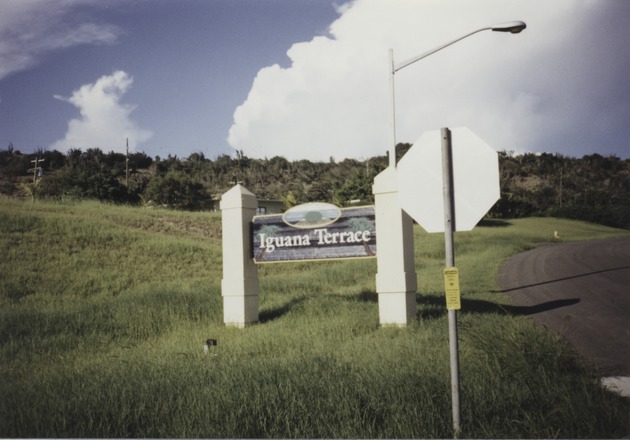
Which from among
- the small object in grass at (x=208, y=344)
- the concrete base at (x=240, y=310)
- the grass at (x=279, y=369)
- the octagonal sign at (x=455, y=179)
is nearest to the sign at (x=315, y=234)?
the concrete base at (x=240, y=310)

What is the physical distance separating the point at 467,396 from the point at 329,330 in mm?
4212

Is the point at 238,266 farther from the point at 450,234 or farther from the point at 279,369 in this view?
the point at 450,234

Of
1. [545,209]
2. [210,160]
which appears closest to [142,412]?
[545,209]

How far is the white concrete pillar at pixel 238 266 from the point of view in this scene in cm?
1027

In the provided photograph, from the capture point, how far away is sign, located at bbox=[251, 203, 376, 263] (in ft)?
31.0

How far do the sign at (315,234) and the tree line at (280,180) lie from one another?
24.6 ft

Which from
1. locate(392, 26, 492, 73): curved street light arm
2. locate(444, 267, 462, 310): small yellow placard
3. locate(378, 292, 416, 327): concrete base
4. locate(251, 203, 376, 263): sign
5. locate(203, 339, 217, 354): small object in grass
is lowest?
locate(203, 339, 217, 354): small object in grass

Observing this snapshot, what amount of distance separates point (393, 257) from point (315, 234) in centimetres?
180

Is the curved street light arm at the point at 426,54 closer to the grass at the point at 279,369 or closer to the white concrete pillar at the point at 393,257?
the white concrete pillar at the point at 393,257

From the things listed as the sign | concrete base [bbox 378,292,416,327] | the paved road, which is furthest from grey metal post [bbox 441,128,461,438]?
the sign

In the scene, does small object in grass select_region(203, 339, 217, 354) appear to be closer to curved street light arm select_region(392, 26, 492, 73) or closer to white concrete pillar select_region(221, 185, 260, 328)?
white concrete pillar select_region(221, 185, 260, 328)

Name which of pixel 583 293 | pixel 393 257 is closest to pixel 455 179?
pixel 393 257

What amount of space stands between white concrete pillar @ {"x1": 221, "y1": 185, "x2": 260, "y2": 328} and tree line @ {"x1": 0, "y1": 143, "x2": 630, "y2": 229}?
657cm

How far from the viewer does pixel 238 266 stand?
10.4 metres
